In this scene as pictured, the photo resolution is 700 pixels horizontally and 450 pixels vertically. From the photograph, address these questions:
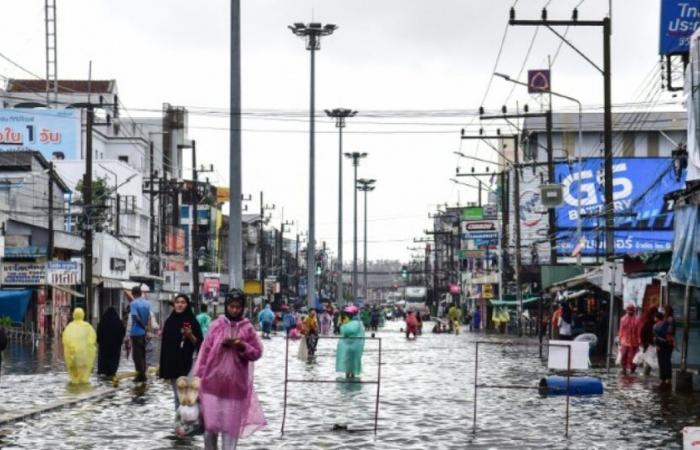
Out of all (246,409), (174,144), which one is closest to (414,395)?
(246,409)

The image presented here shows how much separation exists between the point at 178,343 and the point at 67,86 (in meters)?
89.7

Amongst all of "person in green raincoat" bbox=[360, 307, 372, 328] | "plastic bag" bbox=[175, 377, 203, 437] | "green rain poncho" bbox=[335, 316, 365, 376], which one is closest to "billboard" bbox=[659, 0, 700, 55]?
"green rain poncho" bbox=[335, 316, 365, 376]

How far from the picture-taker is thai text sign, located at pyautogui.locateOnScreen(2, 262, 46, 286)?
167 ft

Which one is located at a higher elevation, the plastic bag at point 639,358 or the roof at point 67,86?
the roof at point 67,86

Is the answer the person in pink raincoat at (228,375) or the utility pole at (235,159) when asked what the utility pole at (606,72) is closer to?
the utility pole at (235,159)

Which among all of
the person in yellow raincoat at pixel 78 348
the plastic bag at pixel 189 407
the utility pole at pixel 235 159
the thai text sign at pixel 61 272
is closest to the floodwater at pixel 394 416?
the person in yellow raincoat at pixel 78 348

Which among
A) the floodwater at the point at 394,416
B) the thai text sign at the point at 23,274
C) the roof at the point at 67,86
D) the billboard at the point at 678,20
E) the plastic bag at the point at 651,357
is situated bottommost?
the floodwater at the point at 394,416

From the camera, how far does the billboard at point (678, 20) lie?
1171 inches

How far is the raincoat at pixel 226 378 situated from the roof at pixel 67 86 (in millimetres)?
89515

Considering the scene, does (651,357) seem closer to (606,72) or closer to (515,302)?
(606,72)

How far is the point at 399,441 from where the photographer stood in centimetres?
1457

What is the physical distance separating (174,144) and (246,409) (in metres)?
101

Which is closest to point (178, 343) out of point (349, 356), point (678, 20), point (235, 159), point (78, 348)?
point (78, 348)

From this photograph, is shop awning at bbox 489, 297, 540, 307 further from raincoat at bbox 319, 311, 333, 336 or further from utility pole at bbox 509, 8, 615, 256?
utility pole at bbox 509, 8, 615, 256
